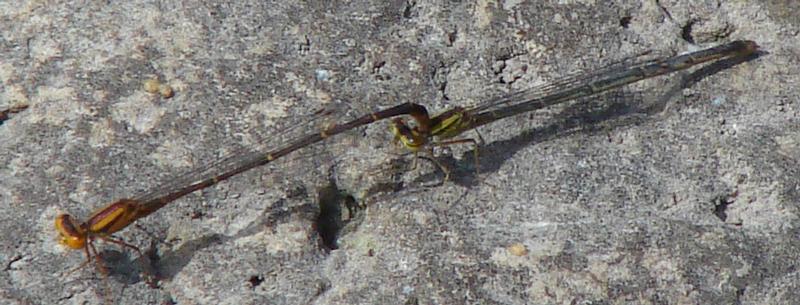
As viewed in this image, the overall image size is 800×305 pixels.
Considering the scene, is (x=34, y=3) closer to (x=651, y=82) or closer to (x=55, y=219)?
(x=55, y=219)

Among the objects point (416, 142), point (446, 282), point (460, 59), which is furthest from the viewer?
point (460, 59)

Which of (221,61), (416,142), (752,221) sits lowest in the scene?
(752,221)

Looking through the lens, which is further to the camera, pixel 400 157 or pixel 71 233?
pixel 400 157

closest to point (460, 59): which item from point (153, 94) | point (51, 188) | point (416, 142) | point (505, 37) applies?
point (505, 37)
